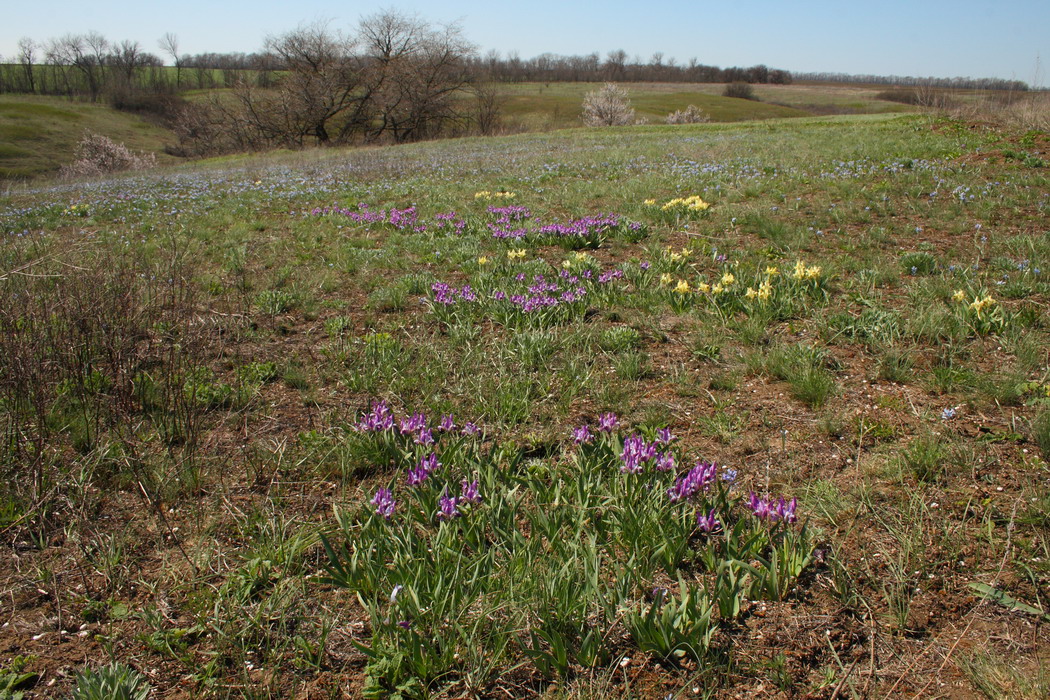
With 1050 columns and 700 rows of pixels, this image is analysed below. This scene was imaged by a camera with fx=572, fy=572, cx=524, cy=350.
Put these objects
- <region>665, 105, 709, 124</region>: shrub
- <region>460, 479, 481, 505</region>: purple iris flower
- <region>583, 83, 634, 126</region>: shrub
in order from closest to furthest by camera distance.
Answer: <region>460, 479, 481, 505</region>: purple iris flower → <region>665, 105, 709, 124</region>: shrub → <region>583, 83, 634, 126</region>: shrub

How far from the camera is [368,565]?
89.5 inches

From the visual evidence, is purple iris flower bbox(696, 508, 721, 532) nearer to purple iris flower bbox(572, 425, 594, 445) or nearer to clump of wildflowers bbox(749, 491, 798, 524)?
clump of wildflowers bbox(749, 491, 798, 524)

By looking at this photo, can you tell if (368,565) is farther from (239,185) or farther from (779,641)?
→ (239,185)

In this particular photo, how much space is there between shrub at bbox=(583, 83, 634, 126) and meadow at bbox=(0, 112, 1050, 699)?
4852 cm

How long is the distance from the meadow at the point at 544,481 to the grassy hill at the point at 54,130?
59130 millimetres

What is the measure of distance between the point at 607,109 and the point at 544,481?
53.2 metres

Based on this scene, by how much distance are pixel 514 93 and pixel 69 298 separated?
330 feet

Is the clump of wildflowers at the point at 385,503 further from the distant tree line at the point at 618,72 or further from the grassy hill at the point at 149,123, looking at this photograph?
the distant tree line at the point at 618,72

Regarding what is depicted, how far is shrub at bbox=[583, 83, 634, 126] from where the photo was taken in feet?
166

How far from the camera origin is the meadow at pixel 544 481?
203cm

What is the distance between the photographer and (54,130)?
65688mm

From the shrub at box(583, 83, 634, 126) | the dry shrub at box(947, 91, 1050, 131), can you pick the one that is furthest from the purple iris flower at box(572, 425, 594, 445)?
the shrub at box(583, 83, 634, 126)

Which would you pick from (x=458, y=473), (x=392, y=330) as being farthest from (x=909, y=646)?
(x=392, y=330)

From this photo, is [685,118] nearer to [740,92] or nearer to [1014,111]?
[1014,111]
